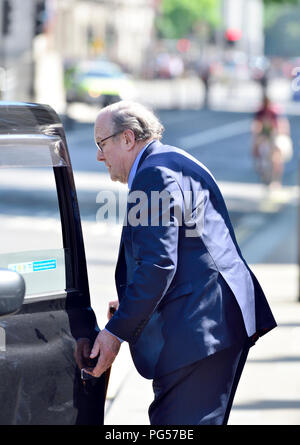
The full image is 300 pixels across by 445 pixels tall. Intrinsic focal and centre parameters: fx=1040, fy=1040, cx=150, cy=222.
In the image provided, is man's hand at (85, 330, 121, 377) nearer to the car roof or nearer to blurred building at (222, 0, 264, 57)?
the car roof

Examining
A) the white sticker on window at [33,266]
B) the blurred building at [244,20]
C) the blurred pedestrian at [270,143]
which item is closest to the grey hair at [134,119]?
the white sticker on window at [33,266]

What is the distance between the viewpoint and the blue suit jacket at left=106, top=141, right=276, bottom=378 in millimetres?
3414

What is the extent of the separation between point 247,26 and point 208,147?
118 metres

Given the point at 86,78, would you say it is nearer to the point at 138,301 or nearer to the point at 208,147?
the point at 208,147

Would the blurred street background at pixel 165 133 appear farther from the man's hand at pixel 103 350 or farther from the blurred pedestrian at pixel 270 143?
the man's hand at pixel 103 350

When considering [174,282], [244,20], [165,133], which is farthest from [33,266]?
[244,20]

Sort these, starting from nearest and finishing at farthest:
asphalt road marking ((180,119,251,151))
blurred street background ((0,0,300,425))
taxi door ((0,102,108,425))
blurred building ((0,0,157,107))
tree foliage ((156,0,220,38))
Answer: taxi door ((0,102,108,425)), blurred street background ((0,0,300,425)), asphalt road marking ((180,119,251,151)), blurred building ((0,0,157,107)), tree foliage ((156,0,220,38))

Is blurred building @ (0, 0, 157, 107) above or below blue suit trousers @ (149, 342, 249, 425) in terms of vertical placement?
below

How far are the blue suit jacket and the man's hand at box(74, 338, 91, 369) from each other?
0.32ft

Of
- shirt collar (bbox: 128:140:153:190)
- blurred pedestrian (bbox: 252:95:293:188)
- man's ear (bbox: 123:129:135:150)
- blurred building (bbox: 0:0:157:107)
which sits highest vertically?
man's ear (bbox: 123:129:135:150)

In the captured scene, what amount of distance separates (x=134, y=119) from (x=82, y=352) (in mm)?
813

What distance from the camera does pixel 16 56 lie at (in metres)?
36.4

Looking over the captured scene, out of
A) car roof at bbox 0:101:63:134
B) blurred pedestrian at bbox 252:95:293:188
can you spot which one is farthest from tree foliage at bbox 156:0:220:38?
car roof at bbox 0:101:63:134

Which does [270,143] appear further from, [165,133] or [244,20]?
[244,20]
